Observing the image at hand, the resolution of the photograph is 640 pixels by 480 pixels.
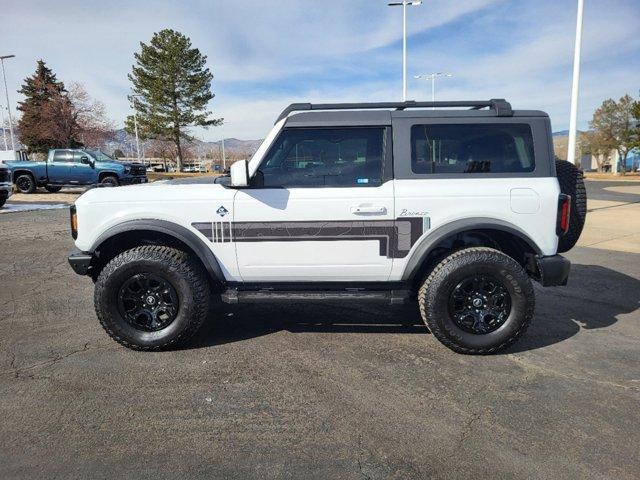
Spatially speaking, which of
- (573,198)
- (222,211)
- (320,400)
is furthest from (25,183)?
(573,198)

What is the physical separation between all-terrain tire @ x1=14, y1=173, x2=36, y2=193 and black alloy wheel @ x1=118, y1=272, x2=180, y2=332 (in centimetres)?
1880

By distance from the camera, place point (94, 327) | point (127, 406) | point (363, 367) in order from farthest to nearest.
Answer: point (94, 327) < point (363, 367) < point (127, 406)

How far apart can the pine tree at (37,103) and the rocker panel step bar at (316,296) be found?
3467 centimetres

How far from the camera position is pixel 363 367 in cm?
331

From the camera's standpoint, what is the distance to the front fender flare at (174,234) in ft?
11.5

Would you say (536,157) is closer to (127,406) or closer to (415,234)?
(415,234)

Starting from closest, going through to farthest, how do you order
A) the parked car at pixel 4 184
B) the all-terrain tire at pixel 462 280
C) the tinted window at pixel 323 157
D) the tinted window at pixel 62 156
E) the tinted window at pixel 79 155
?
1. the all-terrain tire at pixel 462 280
2. the tinted window at pixel 323 157
3. the parked car at pixel 4 184
4. the tinted window at pixel 79 155
5. the tinted window at pixel 62 156

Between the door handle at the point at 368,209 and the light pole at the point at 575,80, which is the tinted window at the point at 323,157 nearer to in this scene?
the door handle at the point at 368,209

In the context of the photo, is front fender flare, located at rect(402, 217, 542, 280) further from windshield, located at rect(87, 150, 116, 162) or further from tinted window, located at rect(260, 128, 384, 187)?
windshield, located at rect(87, 150, 116, 162)

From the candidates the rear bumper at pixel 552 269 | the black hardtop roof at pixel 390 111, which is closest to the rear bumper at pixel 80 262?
the black hardtop roof at pixel 390 111

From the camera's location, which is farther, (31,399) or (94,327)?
(94,327)

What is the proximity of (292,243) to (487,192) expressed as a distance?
1630 mm

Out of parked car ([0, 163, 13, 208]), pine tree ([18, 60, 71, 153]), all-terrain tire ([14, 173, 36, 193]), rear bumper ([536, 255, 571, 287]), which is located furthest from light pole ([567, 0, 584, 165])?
pine tree ([18, 60, 71, 153])

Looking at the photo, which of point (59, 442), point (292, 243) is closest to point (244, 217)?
point (292, 243)
